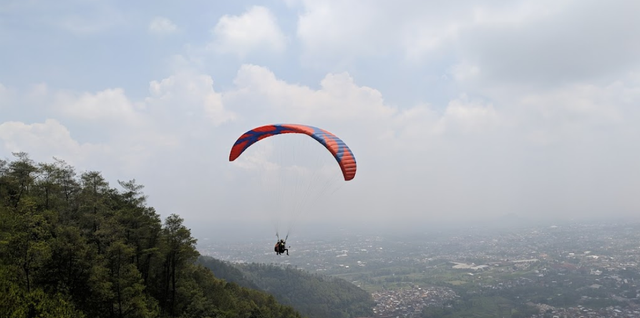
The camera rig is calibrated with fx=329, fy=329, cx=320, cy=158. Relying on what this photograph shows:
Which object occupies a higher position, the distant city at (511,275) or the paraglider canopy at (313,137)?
the paraglider canopy at (313,137)

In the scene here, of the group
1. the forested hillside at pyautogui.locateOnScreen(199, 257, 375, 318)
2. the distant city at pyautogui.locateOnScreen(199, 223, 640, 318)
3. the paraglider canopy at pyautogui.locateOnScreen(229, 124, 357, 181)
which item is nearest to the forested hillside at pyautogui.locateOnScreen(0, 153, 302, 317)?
the paraglider canopy at pyautogui.locateOnScreen(229, 124, 357, 181)

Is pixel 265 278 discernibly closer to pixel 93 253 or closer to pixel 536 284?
pixel 536 284

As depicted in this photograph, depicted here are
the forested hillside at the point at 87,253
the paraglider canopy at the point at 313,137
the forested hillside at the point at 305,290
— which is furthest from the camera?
the forested hillside at the point at 305,290

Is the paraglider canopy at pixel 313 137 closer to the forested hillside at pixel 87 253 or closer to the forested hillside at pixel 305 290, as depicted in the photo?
the forested hillside at pixel 87 253

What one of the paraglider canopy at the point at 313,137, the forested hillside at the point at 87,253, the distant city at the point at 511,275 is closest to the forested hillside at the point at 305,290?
the distant city at the point at 511,275

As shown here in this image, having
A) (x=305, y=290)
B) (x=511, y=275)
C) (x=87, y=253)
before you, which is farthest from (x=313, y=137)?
(x=511, y=275)

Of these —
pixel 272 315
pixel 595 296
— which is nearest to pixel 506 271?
pixel 595 296

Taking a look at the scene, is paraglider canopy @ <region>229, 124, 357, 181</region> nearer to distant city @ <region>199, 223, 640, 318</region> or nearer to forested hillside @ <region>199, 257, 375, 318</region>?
forested hillside @ <region>199, 257, 375, 318</region>
